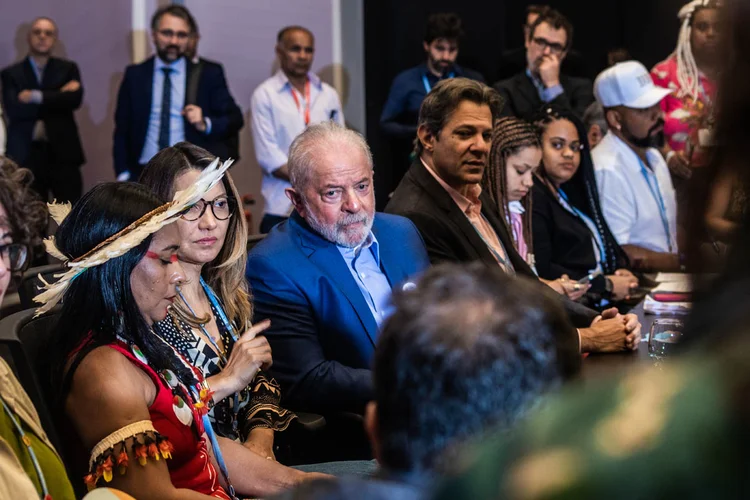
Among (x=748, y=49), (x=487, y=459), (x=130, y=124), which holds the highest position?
(x=748, y=49)

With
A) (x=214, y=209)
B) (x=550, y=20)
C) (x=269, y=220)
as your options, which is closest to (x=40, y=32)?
(x=269, y=220)

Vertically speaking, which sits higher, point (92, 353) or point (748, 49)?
point (748, 49)

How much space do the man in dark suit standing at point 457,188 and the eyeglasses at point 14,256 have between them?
124cm

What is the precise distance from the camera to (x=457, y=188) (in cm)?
366

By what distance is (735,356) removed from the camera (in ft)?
1.53

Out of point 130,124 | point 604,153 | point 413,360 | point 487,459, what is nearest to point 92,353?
point 413,360

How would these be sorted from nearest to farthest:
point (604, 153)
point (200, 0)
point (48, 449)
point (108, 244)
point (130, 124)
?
point (48, 449)
point (108, 244)
point (604, 153)
point (130, 124)
point (200, 0)

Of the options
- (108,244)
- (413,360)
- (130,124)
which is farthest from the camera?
(130,124)

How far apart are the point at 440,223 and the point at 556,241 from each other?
3.43 ft

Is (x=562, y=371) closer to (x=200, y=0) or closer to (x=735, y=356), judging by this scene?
(x=735, y=356)

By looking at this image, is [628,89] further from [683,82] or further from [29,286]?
[29,286]

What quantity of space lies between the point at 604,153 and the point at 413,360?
4248mm

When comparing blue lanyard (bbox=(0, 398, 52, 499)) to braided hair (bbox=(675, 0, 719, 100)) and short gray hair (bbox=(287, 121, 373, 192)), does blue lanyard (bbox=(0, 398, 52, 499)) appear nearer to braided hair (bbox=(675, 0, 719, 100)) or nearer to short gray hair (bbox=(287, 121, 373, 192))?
short gray hair (bbox=(287, 121, 373, 192))

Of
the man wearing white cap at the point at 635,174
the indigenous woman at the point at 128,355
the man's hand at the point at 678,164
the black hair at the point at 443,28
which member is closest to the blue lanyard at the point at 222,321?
the indigenous woman at the point at 128,355
